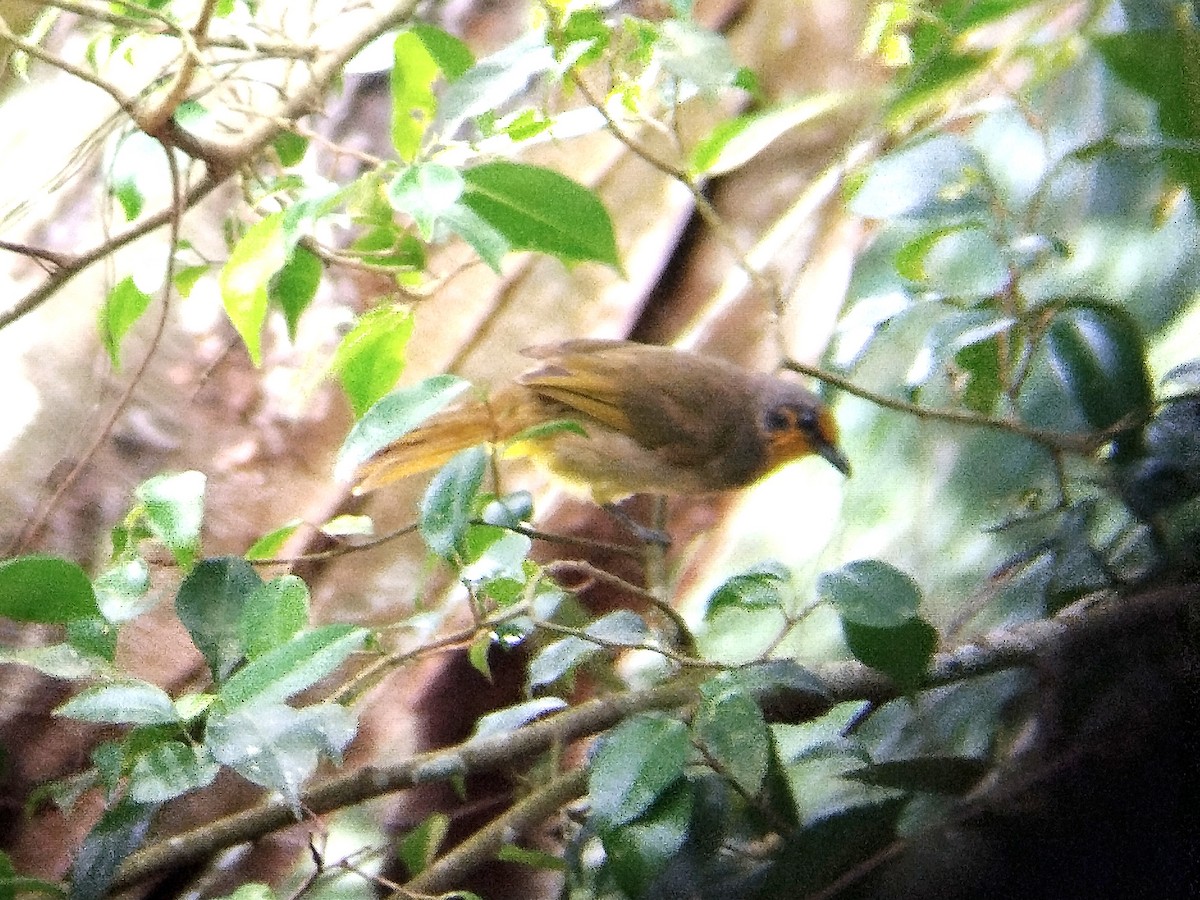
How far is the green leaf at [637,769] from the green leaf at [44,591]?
44 centimetres

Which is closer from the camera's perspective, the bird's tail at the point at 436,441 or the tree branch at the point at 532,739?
the tree branch at the point at 532,739

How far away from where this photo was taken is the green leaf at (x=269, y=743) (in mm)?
707

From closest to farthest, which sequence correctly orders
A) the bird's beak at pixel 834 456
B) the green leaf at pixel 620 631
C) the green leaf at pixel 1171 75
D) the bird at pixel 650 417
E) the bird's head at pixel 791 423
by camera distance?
the green leaf at pixel 1171 75, the green leaf at pixel 620 631, the bird's beak at pixel 834 456, the bird's head at pixel 791 423, the bird at pixel 650 417

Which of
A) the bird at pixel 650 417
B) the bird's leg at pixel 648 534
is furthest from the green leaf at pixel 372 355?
the bird's leg at pixel 648 534

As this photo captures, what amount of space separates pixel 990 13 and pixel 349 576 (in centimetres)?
117

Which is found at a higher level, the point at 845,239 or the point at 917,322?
the point at 917,322

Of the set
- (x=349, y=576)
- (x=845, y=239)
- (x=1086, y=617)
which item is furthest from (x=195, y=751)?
(x=845, y=239)

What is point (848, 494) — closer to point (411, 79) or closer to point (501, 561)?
point (501, 561)

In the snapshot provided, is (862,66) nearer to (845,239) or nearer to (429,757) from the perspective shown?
(845,239)

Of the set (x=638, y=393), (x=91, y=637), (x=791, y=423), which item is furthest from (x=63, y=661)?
(x=791, y=423)

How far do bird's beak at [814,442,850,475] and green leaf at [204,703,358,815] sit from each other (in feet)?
2.09

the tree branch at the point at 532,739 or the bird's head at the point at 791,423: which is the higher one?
the tree branch at the point at 532,739

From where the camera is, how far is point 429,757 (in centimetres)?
97

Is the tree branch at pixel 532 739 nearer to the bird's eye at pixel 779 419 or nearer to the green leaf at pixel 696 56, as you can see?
the green leaf at pixel 696 56
